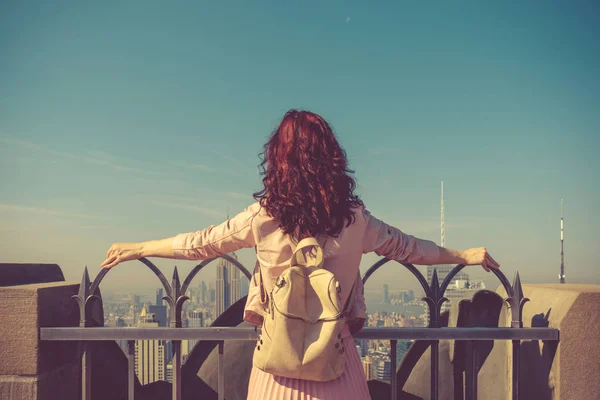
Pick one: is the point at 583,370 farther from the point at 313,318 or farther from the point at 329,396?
the point at 313,318

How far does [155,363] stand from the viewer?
3.14m

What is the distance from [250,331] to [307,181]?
1024 mm

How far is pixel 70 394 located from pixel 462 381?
2.52 meters

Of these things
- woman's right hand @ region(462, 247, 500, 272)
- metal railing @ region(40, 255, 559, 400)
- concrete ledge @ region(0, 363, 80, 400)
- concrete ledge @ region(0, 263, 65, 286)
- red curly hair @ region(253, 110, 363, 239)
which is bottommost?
concrete ledge @ region(0, 363, 80, 400)

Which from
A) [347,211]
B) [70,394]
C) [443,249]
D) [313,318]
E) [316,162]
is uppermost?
[316,162]

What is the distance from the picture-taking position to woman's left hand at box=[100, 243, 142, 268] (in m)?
2.49

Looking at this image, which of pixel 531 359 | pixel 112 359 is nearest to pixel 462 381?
pixel 531 359

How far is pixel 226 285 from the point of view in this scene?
325 centimetres

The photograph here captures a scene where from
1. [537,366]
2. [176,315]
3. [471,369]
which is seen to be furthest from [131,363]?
[537,366]

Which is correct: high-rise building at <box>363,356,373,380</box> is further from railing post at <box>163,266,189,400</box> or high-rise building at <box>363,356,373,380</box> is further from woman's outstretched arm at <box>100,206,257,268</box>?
woman's outstretched arm at <box>100,206,257,268</box>

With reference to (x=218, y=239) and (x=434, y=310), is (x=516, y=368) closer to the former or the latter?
(x=434, y=310)

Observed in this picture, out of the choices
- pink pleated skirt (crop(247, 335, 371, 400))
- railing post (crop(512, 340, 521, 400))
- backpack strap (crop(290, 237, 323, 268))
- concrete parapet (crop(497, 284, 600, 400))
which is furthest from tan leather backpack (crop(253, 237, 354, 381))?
concrete parapet (crop(497, 284, 600, 400))

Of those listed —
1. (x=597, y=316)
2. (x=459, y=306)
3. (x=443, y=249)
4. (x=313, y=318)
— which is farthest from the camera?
(x=459, y=306)

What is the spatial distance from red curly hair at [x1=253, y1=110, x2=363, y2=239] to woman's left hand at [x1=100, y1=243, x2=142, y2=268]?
76cm
